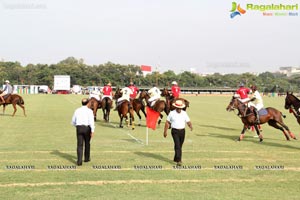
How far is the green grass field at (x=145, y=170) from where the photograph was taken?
27.5ft

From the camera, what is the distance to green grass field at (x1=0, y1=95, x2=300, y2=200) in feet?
27.5

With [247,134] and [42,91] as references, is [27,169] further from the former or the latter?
[42,91]

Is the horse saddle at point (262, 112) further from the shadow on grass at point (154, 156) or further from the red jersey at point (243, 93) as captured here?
the shadow on grass at point (154, 156)

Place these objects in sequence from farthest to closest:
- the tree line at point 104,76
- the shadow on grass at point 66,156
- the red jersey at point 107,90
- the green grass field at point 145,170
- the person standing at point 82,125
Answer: the tree line at point 104,76 → the red jersey at point 107,90 → the shadow on grass at point 66,156 → the person standing at point 82,125 → the green grass field at point 145,170

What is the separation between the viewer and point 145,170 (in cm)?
1053

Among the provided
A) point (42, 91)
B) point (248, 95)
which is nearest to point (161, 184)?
point (248, 95)

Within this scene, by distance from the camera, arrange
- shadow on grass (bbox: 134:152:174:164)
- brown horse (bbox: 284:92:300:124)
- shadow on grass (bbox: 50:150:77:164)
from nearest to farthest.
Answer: shadow on grass (bbox: 50:150:77:164) → shadow on grass (bbox: 134:152:174:164) → brown horse (bbox: 284:92:300:124)

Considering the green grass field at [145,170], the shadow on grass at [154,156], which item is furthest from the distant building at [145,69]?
the shadow on grass at [154,156]

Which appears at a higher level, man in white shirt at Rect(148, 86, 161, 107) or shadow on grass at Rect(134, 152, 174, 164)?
man in white shirt at Rect(148, 86, 161, 107)

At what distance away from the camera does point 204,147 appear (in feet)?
48.8

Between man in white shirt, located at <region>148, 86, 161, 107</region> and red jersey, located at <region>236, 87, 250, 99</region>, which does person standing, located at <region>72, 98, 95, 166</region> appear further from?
man in white shirt, located at <region>148, 86, 161, 107</region>

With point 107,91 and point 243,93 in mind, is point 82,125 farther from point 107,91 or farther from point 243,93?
point 107,91

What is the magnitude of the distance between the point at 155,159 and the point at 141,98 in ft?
34.0

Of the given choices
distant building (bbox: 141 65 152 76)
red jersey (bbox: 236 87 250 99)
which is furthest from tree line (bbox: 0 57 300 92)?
red jersey (bbox: 236 87 250 99)
